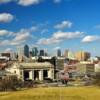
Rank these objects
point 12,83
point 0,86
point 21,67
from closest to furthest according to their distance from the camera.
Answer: point 0,86, point 12,83, point 21,67

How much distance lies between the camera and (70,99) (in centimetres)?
5034

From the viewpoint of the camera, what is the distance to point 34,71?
172375 millimetres

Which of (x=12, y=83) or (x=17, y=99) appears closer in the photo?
(x=17, y=99)

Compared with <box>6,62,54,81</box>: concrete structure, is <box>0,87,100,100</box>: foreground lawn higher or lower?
lower

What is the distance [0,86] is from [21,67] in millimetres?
78011

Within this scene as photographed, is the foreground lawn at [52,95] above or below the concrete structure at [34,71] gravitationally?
below

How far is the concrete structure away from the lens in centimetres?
16575

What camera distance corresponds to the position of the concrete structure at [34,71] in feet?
544

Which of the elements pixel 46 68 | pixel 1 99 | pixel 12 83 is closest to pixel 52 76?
pixel 46 68

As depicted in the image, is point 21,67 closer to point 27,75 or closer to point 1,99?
point 27,75

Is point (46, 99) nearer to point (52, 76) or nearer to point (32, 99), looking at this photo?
point (32, 99)

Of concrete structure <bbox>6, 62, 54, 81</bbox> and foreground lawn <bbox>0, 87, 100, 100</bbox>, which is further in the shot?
concrete structure <bbox>6, 62, 54, 81</bbox>

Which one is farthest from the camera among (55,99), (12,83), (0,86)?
(12,83)

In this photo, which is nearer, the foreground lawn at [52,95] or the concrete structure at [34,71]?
the foreground lawn at [52,95]
